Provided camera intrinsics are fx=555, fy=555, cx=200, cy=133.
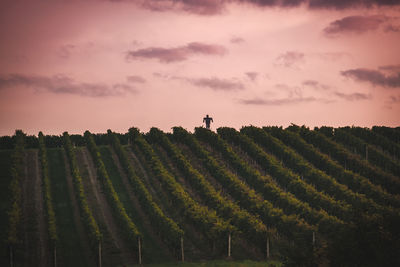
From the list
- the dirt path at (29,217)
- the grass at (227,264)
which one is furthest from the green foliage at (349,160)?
the dirt path at (29,217)

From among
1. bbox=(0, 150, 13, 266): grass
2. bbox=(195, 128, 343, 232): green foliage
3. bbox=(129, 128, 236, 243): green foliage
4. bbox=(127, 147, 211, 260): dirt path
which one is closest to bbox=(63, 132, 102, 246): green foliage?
bbox=(0, 150, 13, 266): grass

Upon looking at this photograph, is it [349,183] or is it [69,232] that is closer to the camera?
[69,232]

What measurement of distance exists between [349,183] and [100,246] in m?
46.9

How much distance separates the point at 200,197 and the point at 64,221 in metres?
22.2

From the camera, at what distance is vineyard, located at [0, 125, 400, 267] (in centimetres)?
6906

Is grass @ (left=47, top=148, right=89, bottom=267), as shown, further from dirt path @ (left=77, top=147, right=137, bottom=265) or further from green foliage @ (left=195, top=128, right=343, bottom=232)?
green foliage @ (left=195, top=128, right=343, bottom=232)

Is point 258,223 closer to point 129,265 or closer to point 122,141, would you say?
point 129,265

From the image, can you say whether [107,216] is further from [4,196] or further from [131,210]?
[4,196]

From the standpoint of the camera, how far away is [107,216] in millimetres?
83312

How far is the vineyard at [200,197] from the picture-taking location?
227 feet

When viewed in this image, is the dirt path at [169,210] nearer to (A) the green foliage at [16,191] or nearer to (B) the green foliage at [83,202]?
(B) the green foliage at [83,202]

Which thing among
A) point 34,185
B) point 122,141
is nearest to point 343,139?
point 122,141

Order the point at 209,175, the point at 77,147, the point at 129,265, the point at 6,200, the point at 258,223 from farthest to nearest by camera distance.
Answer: the point at 77,147
the point at 209,175
the point at 6,200
the point at 258,223
the point at 129,265

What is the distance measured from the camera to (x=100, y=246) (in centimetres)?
7012
